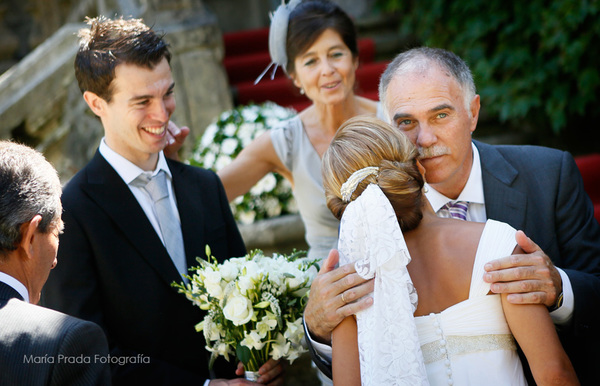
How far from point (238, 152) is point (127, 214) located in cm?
245

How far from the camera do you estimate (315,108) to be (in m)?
3.92

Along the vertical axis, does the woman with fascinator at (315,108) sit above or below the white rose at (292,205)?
above

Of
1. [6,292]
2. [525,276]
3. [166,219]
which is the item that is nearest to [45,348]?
[6,292]

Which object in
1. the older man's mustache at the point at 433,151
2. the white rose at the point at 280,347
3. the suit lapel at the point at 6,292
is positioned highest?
the older man's mustache at the point at 433,151

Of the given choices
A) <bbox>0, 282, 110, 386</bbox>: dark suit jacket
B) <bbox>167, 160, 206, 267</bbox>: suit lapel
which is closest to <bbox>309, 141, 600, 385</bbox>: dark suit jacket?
<bbox>167, 160, 206, 267</bbox>: suit lapel

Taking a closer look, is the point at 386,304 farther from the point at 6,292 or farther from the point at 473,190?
the point at 6,292

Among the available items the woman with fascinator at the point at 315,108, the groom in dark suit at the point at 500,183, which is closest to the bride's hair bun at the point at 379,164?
the groom in dark suit at the point at 500,183

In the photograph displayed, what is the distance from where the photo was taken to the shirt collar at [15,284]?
1960 millimetres

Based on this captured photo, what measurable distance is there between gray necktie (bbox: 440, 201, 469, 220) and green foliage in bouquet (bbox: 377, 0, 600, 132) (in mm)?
2562

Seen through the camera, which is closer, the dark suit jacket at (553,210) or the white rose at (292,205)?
the dark suit jacket at (553,210)

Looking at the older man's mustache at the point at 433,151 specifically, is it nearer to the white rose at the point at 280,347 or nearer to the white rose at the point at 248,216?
the white rose at the point at 280,347

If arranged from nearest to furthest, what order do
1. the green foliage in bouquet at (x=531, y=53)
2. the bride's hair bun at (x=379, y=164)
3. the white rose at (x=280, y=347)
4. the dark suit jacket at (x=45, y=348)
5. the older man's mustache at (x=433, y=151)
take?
the dark suit jacket at (x=45, y=348), the bride's hair bun at (x=379, y=164), the white rose at (x=280, y=347), the older man's mustache at (x=433, y=151), the green foliage in bouquet at (x=531, y=53)

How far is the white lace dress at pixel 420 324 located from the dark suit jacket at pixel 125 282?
0.98 m

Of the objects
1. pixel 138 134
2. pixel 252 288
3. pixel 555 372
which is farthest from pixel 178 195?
pixel 555 372
